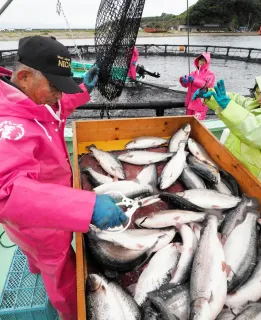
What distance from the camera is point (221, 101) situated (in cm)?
274

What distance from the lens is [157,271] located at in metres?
2.01

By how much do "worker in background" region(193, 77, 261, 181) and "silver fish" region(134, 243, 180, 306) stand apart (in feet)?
4.38

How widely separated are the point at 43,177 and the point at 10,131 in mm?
585

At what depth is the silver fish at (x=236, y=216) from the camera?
227 centimetres

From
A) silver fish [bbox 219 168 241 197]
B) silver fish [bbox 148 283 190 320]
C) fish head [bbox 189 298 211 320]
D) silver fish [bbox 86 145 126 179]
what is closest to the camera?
fish head [bbox 189 298 211 320]

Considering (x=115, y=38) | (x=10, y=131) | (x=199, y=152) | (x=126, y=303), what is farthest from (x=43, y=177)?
(x=115, y=38)

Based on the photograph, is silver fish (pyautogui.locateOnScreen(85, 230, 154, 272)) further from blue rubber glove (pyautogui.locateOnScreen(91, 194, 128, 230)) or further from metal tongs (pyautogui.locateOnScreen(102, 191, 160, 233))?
blue rubber glove (pyautogui.locateOnScreen(91, 194, 128, 230))

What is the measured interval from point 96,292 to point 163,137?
2625 mm

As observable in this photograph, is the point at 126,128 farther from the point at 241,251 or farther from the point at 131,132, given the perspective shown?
the point at 241,251

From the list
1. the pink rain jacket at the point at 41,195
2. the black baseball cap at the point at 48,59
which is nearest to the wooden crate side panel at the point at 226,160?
the pink rain jacket at the point at 41,195

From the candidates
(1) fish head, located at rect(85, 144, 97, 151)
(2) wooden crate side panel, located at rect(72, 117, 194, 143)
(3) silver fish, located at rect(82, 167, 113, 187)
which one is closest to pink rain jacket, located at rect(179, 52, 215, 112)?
(2) wooden crate side panel, located at rect(72, 117, 194, 143)

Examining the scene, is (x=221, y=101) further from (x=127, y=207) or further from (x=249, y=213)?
(x=127, y=207)

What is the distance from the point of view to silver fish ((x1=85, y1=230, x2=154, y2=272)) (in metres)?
2.02

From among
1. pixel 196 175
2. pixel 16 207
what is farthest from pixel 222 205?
pixel 16 207
